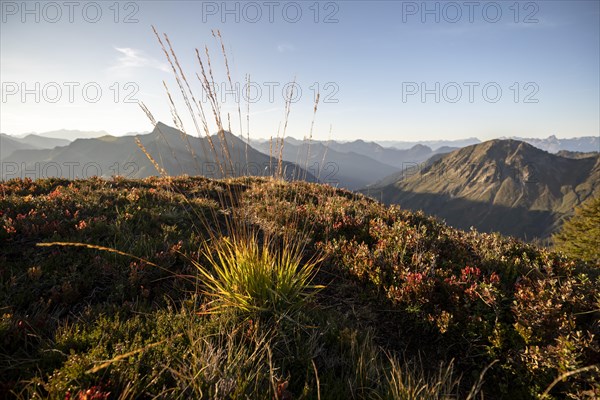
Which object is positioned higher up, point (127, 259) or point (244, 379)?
point (127, 259)

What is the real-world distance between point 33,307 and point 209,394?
3.04 metres

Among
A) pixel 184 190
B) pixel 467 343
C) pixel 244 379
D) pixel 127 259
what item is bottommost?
pixel 467 343

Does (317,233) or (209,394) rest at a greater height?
(317,233)

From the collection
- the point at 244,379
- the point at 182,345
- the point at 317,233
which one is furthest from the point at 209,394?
the point at 317,233

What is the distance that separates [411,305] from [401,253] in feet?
3.91

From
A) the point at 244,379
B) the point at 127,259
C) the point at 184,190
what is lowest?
the point at 244,379

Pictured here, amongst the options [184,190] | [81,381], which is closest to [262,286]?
[81,381]

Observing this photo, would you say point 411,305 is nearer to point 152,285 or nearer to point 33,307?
point 152,285

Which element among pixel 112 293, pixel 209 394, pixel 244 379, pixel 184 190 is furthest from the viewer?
pixel 184 190

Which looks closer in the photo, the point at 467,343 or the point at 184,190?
the point at 467,343

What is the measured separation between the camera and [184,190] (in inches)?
444

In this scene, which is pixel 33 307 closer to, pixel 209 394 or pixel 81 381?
pixel 81 381

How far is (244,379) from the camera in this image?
270cm

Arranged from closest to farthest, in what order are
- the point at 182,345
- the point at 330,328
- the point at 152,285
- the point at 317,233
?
1. the point at 182,345
2. the point at 330,328
3. the point at 152,285
4. the point at 317,233
